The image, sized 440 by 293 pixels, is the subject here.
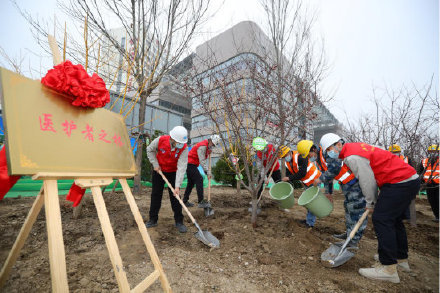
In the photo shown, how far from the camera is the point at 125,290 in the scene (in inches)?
53.7

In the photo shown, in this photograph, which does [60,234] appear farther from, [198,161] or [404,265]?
[198,161]

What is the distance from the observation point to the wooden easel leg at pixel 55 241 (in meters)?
1.18

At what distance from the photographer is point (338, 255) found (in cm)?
248

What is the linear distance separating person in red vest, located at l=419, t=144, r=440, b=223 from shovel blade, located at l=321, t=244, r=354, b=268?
9.57 ft

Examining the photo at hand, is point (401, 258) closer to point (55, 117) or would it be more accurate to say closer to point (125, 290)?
point (125, 290)

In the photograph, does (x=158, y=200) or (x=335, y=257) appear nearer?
(x=335, y=257)

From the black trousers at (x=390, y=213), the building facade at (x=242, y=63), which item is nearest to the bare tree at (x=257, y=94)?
the building facade at (x=242, y=63)

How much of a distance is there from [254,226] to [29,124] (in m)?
3.15

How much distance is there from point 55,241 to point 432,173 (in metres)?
5.82

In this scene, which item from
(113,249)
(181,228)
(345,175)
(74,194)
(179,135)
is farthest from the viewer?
(181,228)

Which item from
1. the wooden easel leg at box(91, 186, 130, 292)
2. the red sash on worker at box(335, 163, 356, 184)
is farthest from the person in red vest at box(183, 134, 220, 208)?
the wooden easel leg at box(91, 186, 130, 292)

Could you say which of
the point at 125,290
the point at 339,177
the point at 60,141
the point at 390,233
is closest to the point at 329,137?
the point at 339,177

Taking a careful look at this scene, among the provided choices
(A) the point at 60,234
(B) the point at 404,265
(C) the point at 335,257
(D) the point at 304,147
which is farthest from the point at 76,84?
(B) the point at 404,265

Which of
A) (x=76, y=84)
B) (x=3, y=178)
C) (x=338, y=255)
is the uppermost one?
(x=76, y=84)
